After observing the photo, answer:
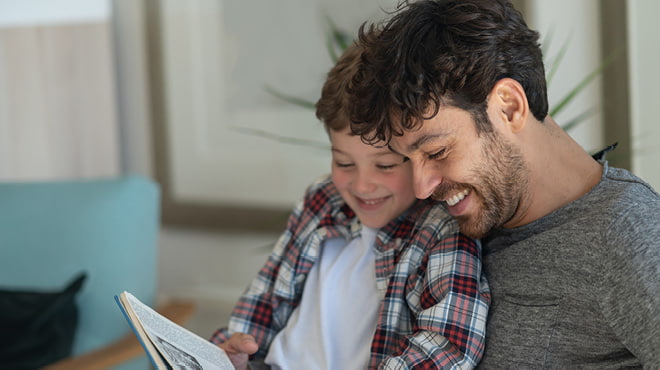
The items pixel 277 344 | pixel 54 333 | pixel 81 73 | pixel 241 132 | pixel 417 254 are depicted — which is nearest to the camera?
pixel 417 254

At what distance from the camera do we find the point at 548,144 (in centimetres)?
119

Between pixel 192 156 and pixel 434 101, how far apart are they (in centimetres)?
165

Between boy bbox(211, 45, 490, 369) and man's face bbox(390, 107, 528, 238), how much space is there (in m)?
0.08

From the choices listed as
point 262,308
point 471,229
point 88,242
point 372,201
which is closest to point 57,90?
point 88,242

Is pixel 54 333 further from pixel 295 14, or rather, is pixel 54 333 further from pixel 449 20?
pixel 449 20

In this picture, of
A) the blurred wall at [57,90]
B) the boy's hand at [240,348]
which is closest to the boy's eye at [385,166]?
the boy's hand at [240,348]

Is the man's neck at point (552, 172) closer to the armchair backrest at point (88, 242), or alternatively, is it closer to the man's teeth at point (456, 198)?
the man's teeth at point (456, 198)

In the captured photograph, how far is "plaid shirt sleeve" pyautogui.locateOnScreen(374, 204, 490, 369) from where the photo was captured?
1175 mm

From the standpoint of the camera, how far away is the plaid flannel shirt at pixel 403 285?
1182mm

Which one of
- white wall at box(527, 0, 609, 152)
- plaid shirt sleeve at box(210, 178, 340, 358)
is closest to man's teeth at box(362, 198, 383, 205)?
plaid shirt sleeve at box(210, 178, 340, 358)

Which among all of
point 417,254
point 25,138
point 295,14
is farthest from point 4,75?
point 417,254

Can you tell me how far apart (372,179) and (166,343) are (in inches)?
18.8

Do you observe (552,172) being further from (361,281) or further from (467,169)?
(361,281)

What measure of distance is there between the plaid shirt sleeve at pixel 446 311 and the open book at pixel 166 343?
0.93ft
